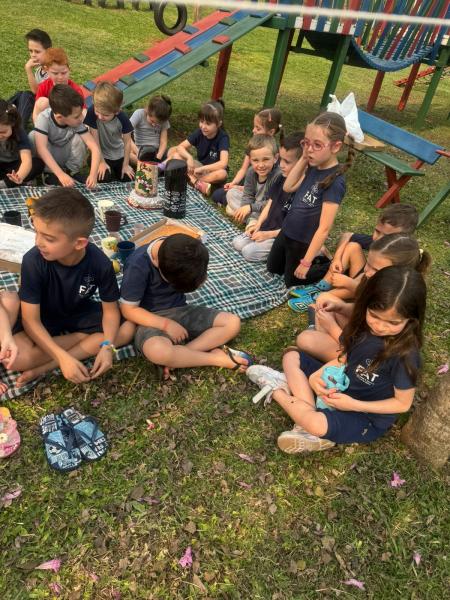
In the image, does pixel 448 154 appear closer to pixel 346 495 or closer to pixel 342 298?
pixel 342 298

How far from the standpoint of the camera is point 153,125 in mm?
6055

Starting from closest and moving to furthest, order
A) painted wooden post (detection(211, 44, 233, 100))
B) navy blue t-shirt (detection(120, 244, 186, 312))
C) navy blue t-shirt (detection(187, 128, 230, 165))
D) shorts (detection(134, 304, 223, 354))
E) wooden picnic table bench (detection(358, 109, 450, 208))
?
navy blue t-shirt (detection(120, 244, 186, 312))
shorts (detection(134, 304, 223, 354))
navy blue t-shirt (detection(187, 128, 230, 165))
wooden picnic table bench (detection(358, 109, 450, 208))
painted wooden post (detection(211, 44, 233, 100))

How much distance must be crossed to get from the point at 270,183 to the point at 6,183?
292cm

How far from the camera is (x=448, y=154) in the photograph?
577 centimetres

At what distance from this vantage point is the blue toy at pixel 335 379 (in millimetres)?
2779

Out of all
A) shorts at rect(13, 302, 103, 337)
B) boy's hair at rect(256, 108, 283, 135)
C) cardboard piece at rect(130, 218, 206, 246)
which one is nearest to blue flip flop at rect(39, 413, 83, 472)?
shorts at rect(13, 302, 103, 337)

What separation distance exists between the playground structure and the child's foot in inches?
63.3

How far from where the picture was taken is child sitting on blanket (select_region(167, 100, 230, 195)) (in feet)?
18.6

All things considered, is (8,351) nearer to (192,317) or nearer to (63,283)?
(63,283)

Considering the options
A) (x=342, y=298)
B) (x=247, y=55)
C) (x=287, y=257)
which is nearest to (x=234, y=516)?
(x=342, y=298)

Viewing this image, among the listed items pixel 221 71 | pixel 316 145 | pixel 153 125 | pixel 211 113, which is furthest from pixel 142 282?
pixel 221 71

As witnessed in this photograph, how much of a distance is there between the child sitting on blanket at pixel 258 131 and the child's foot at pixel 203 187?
0.10 m

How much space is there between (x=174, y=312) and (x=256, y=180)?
2450 mm

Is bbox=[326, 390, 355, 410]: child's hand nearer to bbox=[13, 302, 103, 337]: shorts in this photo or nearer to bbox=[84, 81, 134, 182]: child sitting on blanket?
bbox=[13, 302, 103, 337]: shorts
